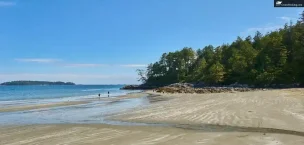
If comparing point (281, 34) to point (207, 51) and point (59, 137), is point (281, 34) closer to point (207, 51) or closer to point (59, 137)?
point (207, 51)

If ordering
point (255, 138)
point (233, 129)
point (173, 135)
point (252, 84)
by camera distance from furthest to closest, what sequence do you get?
point (252, 84), point (233, 129), point (173, 135), point (255, 138)

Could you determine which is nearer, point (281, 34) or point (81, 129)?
point (81, 129)

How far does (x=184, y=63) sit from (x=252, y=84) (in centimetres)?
7217

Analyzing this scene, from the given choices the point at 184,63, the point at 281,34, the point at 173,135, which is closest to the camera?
the point at 173,135

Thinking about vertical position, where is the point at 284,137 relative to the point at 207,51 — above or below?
below

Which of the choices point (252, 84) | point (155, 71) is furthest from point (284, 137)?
point (155, 71)

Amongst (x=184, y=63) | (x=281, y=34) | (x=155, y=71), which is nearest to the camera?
(x=281, y=34)

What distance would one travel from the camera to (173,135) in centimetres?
1143

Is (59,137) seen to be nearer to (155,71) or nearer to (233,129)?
(233,129)

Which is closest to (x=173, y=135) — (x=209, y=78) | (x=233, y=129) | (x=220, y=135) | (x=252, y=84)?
(x=220, y=135)

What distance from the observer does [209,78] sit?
305 ft

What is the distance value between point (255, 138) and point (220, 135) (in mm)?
1238

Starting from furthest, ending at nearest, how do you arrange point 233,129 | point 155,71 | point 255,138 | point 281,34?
point 155,71 < point 281,34 < point 233,129 < point 255,138

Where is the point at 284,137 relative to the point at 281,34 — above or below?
below
